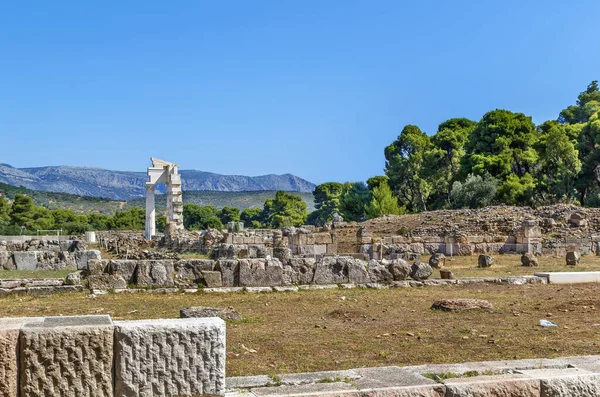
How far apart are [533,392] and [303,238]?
25.9m

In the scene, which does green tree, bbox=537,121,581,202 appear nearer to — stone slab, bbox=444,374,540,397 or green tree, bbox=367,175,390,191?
green tree, bbox=367,175,390,191

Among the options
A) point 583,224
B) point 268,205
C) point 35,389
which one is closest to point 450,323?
point 35,389

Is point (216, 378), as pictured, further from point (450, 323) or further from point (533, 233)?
point (533, 233)

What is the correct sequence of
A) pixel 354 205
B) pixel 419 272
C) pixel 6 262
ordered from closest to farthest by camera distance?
pixel 419 272, pixel 6 262, pixel 354 205

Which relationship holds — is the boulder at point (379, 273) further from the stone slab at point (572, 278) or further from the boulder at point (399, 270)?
the stone slab at point (572, 278)

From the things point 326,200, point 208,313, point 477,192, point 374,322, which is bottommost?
point 374,322

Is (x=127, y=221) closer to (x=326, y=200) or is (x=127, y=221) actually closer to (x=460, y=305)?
(x=326, y=200)

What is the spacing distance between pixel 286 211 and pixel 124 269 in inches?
3104

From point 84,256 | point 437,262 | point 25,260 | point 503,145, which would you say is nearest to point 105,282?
point 84,256

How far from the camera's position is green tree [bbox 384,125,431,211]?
6569 centimetres

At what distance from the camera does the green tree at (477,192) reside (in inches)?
2068

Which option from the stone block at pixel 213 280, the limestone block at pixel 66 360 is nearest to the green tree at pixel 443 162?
the stone block at pixel 213 280

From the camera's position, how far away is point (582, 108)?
84438mm

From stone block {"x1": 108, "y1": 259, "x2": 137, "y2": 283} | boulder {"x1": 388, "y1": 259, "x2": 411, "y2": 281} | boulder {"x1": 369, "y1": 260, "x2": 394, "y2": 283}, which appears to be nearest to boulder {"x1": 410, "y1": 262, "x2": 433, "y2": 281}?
boulder {"x1": 388, "y1": 259, "x2": 411, "y2": 281}
